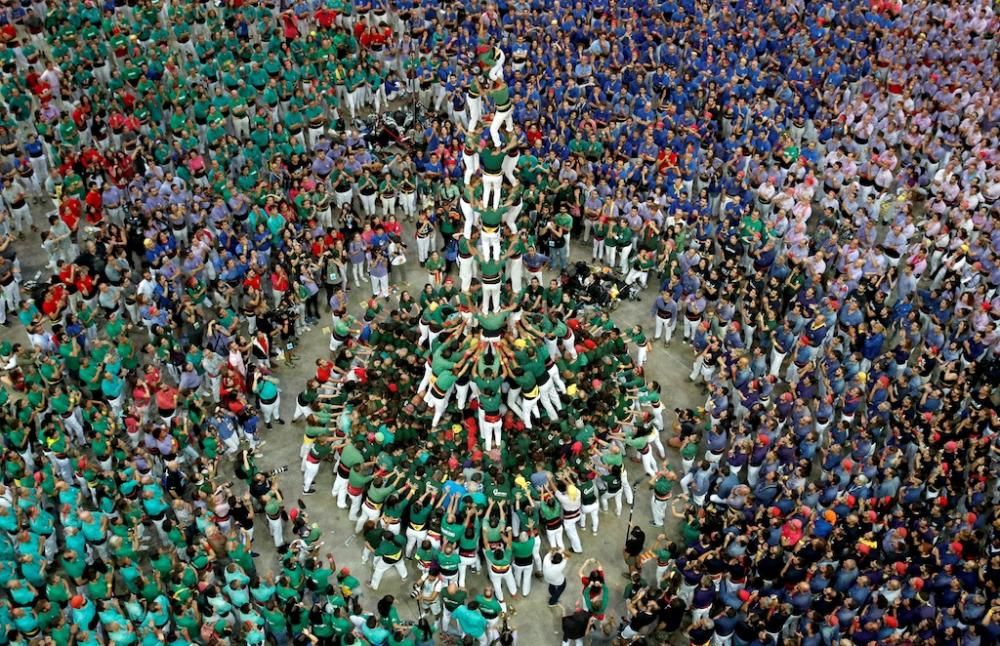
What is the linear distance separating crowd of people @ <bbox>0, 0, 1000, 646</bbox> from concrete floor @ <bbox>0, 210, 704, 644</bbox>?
0.21m

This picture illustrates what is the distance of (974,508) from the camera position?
2325cm

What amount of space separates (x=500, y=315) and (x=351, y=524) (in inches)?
244

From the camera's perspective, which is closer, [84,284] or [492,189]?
[492,189]

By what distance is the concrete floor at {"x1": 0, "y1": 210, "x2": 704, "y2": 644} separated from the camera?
23.4 meters

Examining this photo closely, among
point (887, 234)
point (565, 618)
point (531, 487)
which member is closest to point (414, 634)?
point (565, 618)

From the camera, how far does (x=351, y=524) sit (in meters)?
25.1

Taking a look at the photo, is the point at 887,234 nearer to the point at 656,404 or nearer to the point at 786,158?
the point at 786,158

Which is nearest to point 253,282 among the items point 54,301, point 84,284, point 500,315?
point 84,284

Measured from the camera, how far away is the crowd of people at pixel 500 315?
21953mm

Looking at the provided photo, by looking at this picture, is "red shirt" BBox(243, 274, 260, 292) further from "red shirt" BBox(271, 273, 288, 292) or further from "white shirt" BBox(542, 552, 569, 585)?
"white shirt" BBox(542, 552, 569, 585)

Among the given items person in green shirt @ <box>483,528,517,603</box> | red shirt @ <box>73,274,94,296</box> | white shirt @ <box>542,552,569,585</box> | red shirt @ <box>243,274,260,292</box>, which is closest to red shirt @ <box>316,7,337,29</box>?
red shirt @ <box>243,274,260,292</box>

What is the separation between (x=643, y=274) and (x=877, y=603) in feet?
43.2

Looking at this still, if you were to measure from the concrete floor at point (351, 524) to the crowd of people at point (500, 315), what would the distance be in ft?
0.70

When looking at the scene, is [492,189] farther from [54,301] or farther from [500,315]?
[54,301]
